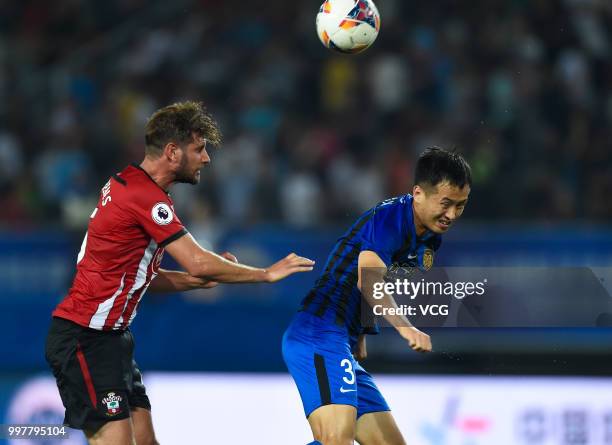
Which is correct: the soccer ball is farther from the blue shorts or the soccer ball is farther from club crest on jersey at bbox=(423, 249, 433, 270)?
the blue shorts

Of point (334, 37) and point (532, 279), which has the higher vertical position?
point (334, 37)

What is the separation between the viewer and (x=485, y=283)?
266 inches

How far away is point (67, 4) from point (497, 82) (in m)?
5.70

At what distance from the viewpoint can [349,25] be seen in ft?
22.0

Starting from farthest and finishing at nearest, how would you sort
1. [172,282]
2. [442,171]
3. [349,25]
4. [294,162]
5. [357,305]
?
[294,162] → [349,25] → [172,282] → [357,305] → [442,171]

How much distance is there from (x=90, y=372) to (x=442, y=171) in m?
1.96

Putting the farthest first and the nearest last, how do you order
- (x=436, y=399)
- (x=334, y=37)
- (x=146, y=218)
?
(x=436, y=399), (x=334, y=37), (x=146, y=218)

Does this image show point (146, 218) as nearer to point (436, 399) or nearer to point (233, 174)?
point (436, 399)

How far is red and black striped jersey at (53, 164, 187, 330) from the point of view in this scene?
17.5ft

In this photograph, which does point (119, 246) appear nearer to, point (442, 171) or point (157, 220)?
point (157, 220)

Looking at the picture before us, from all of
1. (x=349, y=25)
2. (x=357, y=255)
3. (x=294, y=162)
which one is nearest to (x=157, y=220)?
(x=357, y=255)

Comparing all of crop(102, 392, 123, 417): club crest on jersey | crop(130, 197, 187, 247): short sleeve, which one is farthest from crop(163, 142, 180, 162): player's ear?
crop(102, 392, 123, 417): club crest on jersey

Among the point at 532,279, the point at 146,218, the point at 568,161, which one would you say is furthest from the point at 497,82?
the point at 146,218

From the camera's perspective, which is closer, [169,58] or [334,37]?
[334,37]
